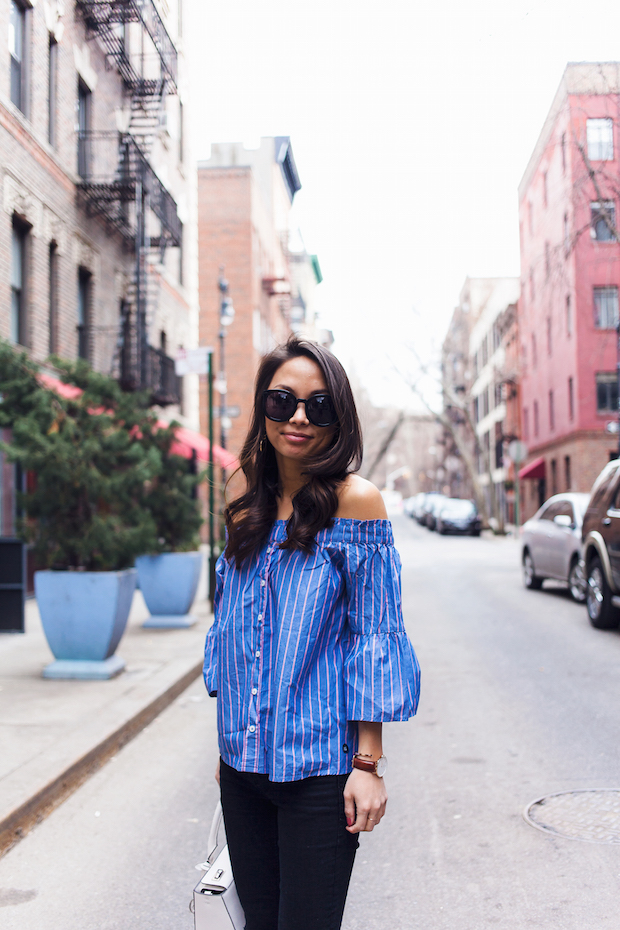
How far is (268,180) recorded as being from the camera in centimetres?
4288

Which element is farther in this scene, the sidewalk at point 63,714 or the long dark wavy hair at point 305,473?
the sidewalk at point 63,714

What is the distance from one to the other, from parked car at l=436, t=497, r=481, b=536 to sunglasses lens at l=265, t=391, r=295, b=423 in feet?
126

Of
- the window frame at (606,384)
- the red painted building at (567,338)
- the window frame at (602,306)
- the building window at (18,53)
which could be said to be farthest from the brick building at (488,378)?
the building window at (18,53)

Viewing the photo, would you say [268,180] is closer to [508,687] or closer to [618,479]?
[618,479]

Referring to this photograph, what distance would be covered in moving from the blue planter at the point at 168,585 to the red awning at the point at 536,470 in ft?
108

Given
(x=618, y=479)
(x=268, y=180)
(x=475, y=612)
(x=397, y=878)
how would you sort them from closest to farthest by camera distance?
(x=397, y=878) < (x=618, y=479) < (x=475, y=612) < (x=268, y=180)

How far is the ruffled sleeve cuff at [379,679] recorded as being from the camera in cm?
203

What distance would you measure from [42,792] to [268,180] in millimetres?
41113

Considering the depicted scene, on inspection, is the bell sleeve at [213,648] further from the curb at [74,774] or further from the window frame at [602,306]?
the window frame at [602,306]

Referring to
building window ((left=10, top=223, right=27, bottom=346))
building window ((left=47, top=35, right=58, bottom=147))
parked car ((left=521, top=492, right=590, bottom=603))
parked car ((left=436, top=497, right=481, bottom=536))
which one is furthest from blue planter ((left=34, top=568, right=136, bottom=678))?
parked car ((left=436, top=497, right=481, bottom=536))

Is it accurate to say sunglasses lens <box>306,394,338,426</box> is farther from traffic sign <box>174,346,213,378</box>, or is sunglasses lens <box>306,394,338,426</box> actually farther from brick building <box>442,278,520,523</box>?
brick building <box>442,278,520,523</box>

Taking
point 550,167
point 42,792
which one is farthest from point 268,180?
point 42,792

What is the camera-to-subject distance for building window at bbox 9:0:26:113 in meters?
13.1

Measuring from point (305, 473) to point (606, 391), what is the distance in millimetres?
34101
